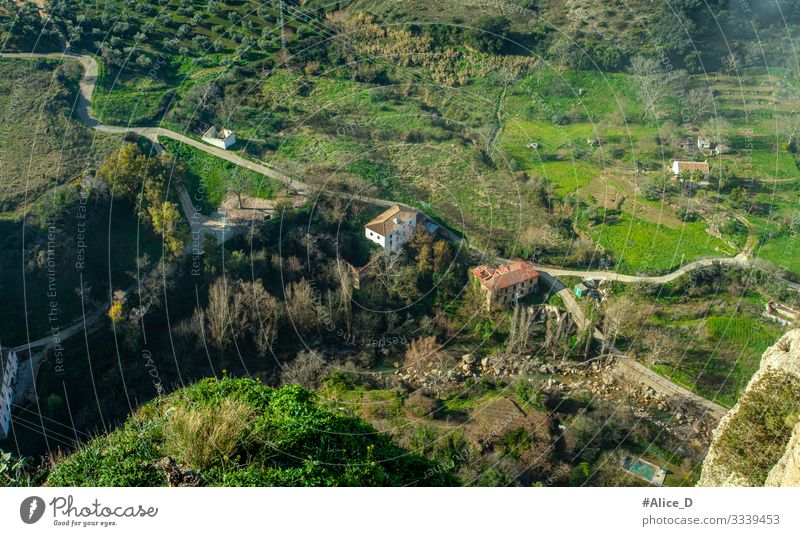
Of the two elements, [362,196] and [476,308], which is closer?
[476,308]

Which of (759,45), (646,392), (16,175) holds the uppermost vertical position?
(759,45)

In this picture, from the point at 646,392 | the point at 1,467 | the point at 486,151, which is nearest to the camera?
the point at 1,467

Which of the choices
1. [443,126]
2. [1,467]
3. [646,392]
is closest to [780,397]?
[646,392]

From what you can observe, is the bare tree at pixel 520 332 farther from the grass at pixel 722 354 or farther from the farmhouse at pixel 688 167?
the farmhouse at pixel 688 167

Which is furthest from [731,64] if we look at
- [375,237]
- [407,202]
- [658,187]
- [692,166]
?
[375,237]

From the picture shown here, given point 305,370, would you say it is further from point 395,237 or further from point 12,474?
point 12,474

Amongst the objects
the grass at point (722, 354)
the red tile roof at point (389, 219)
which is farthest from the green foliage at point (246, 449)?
the grass at point (722, 354)

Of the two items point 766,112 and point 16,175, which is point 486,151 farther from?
point 16,175
